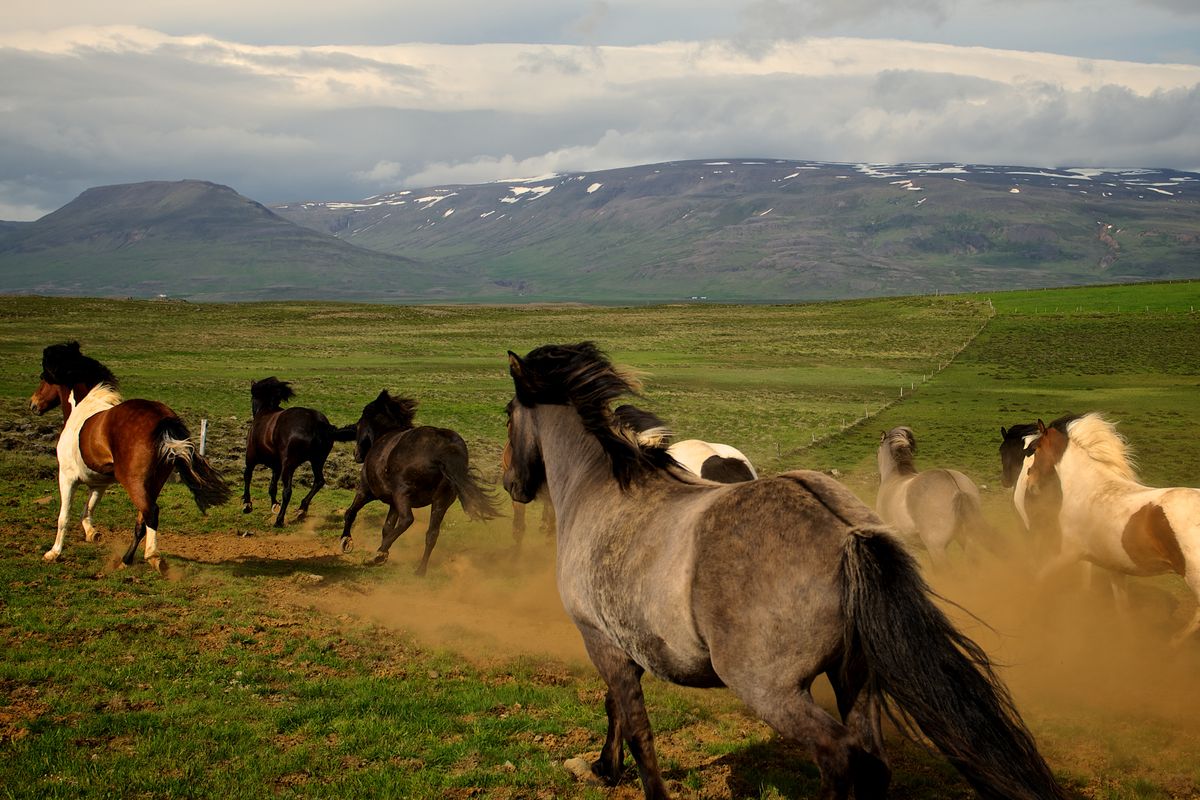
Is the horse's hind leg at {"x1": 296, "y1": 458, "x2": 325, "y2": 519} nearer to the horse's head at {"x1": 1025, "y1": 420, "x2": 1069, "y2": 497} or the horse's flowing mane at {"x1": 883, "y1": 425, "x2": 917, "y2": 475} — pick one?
the horse's flowing mane at {"x1": 883, "y1": 425, "x2": 917, "y2": 475}

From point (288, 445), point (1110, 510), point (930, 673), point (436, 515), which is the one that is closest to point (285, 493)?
point (288, 445)

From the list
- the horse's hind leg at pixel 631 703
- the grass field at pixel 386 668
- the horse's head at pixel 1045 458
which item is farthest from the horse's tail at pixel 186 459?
the horse's head at pixel 1045 458

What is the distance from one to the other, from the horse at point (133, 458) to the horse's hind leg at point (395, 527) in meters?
A: 2.64

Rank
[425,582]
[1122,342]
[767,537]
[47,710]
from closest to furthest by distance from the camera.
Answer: [767,537], [47,710], [425,582], [1122,342]

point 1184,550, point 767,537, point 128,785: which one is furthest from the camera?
point 1184,550

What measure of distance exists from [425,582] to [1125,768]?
9703 millimetres

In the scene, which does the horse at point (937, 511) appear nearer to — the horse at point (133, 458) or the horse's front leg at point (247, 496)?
the horse at point (133, 458)

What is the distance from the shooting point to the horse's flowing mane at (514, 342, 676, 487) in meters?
6.80

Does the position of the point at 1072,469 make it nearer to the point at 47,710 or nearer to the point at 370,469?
the point at 370,469

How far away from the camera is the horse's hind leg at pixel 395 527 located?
14375 millimetres

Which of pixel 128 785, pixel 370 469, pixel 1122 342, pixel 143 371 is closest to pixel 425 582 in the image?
pixel 370 469

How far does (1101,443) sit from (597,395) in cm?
877

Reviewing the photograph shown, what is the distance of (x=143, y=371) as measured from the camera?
147 ft

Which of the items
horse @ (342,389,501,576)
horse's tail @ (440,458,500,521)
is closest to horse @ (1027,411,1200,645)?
horse's tail @ (440,458,500,521)
